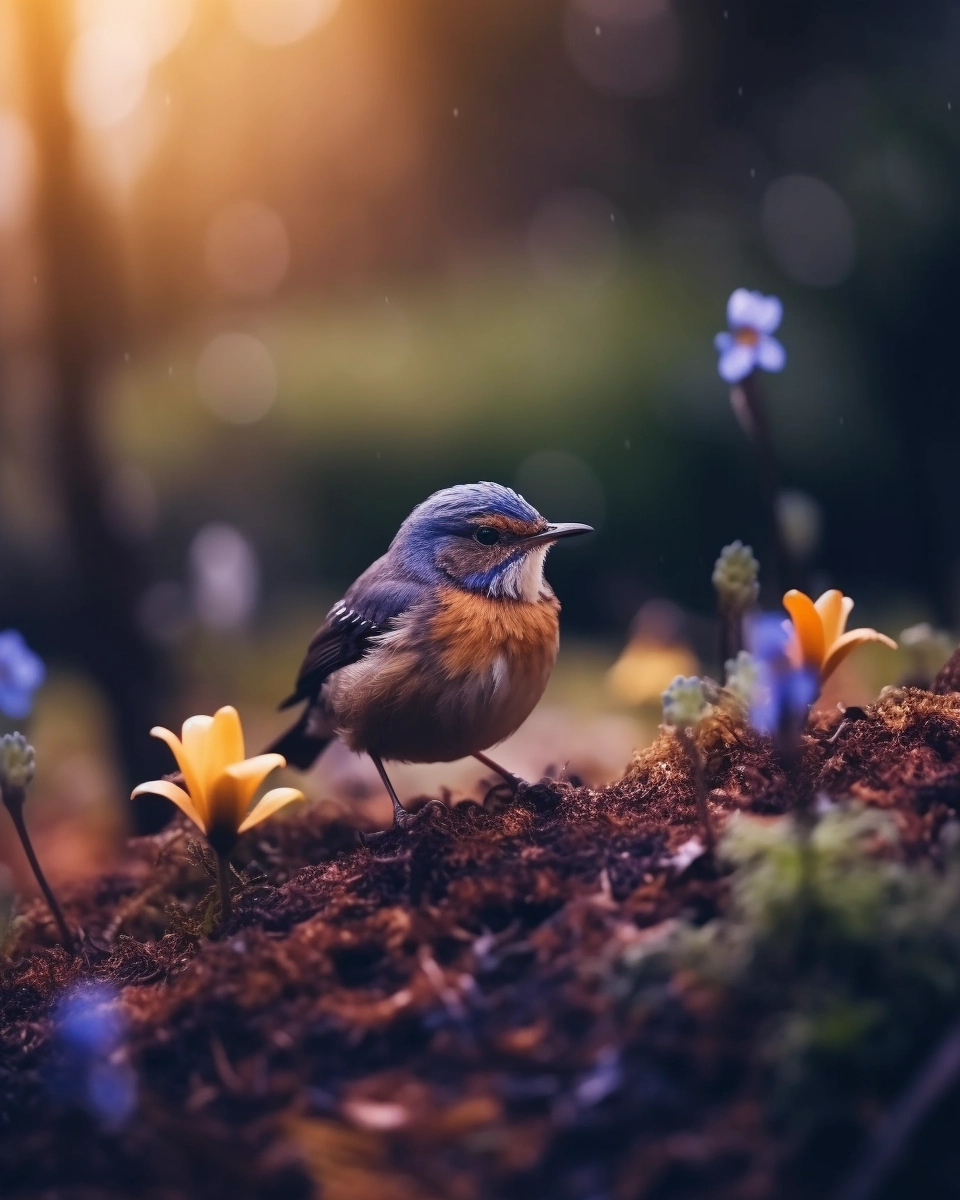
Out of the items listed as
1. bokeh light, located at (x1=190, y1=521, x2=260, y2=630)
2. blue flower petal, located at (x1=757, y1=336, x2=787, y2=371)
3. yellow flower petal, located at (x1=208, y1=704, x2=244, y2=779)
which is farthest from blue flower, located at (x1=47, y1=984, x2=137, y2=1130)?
bokeh light, located at (x1=190, y1=521, x2=260, y2=630)

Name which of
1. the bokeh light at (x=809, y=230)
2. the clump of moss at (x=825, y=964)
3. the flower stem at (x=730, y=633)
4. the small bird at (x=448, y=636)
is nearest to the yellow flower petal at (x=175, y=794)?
the small bird at (x=448, y=636)

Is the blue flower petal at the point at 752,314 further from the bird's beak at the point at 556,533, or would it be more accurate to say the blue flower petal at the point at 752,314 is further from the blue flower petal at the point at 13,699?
the blue flower petal at the point at 13,699

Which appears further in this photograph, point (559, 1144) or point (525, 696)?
point (525, 696)

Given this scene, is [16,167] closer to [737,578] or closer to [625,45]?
[625,45]

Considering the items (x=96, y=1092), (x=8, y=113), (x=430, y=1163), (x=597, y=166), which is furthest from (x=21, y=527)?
(x=430, y=1163)

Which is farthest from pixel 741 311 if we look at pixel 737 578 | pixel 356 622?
pixel 356 622

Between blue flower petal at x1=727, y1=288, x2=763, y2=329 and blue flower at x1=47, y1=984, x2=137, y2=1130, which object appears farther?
blue flower petal at x1=727, y1=288, x2=763, y2=329

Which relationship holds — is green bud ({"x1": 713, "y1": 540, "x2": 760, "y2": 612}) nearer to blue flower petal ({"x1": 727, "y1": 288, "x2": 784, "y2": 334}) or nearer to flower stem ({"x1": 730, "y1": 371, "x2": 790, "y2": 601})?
flower stem ({"x1": 730, "y1": 371, "x2": 790, "y2": 601})

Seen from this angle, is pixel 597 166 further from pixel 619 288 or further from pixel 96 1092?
pixel 96 1092

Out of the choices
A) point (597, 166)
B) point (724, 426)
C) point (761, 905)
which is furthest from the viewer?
point (597, 166)
